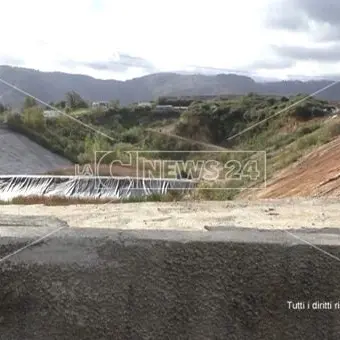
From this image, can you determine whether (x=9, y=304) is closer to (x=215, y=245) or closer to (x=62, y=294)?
(x=62, y=294)

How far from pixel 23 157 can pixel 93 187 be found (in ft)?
28.0

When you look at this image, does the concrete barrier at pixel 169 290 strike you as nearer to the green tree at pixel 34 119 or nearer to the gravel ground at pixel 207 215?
the gravel ground at pixel 207 215

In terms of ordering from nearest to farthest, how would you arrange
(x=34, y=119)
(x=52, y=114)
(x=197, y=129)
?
(x=197, y=129), (x=34, y=119), (x=52, y=114)

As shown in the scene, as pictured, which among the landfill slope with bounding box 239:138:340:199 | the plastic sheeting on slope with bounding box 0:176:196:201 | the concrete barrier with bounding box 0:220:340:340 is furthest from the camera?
the plastic sheeting on slope with bounding box 0:176:196:201

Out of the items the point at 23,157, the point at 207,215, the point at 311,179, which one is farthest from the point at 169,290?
the point at 23,157

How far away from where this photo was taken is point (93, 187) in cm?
1183

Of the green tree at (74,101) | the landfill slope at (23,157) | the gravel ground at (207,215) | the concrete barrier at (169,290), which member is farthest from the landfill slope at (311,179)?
the green tree at (74,101)

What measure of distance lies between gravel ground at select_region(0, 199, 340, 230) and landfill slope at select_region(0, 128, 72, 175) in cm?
1361

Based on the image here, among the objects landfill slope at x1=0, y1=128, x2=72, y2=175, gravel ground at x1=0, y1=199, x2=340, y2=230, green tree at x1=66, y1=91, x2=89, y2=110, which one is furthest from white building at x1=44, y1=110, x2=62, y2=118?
gravel ground at x1=0, y1=199, x2=340, y2=230

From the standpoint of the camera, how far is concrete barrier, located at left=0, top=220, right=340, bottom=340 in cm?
186

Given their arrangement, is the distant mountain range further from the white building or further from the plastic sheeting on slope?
the plastic sheeting on slope

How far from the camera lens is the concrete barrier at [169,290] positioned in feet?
6.11

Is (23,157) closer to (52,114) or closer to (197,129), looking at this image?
(52,114)

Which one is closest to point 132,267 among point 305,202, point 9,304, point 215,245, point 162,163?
point 215,245
